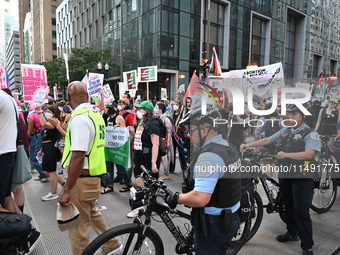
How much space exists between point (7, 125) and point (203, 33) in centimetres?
2572

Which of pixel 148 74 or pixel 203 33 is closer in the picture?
pixel 148 74

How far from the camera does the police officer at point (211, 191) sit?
1.91 meters

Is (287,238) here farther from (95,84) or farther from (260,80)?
(95,84)

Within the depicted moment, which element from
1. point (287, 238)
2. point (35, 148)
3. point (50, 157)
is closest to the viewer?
point (287, 238)

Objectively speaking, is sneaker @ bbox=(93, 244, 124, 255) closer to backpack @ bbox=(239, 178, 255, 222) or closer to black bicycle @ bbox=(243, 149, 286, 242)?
backpack @ bbox=(239, 178, 255, 222)

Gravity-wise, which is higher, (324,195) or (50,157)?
(50,157)

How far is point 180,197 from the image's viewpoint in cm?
201

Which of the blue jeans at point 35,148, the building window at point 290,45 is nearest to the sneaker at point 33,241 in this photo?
the blue jeans at point 35,148

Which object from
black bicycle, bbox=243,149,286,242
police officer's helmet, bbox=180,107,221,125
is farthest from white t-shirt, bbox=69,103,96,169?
black bicycle, bbox=243,149,286,242

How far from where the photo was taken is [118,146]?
5105mm

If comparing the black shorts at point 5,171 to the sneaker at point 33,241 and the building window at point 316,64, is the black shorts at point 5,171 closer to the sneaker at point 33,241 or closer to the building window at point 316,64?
the sneaker at point 33,241

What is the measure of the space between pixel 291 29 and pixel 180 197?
41916mm

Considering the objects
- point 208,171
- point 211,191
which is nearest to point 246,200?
point 211,191

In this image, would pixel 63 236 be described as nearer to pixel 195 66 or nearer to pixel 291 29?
pixel 195 66
